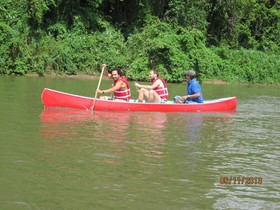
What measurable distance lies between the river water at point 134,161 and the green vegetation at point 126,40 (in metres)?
11.4

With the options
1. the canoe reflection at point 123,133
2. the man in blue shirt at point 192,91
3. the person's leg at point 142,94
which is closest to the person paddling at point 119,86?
the person's leg at point 142,94

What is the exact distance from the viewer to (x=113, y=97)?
13.3 m

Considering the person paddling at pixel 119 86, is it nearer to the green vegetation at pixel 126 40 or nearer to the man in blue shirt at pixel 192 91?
the man in blue shirt at pixel 192 91

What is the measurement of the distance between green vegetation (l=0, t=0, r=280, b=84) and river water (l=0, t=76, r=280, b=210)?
11.4 metres

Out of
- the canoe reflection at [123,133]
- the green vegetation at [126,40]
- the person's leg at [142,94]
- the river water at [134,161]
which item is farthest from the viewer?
the green vegetation at [126,40]

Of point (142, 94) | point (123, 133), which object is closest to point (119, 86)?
point (142, 94)

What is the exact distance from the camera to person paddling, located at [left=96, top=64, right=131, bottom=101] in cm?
1256

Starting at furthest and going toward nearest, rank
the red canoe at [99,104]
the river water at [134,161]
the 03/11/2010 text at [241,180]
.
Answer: the red canoe at [99,104] < the 03/11/2010 text at [241,180] < the river water at [134,161]

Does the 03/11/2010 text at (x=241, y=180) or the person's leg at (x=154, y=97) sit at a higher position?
the person's leg at (x=154, y=97)

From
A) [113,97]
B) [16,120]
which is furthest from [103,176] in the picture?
[113,97]

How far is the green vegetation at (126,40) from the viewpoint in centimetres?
2352

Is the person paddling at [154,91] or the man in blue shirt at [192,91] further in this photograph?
the man in blue shirt at [192,91]

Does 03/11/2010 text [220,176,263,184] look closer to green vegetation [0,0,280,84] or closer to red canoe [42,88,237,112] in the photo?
red canoe [42,88,237,112]

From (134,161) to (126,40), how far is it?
21373 millimetres
